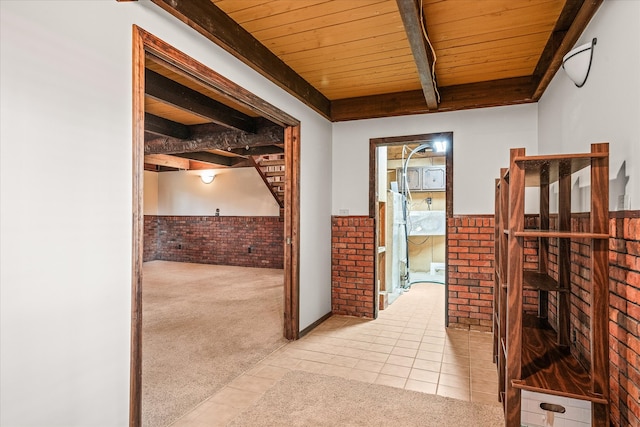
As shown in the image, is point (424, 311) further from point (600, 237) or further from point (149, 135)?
point (149, 135)

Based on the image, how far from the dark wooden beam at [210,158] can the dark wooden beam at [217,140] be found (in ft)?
→ 5.39

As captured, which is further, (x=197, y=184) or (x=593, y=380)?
(x=197, y=184)

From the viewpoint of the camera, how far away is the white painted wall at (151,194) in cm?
903

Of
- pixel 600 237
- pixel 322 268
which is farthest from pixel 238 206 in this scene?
pixel 600 237

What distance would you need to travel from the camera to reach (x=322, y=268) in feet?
13.3

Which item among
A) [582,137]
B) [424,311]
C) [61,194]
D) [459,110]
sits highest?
[459,110]

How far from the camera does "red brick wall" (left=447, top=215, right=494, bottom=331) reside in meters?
3.70

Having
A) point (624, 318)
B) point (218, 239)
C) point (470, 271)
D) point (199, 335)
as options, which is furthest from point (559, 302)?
point (218, 239)

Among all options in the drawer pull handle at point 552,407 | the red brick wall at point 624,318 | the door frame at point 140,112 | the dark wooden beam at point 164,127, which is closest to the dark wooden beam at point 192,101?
the door frame at point 140,112

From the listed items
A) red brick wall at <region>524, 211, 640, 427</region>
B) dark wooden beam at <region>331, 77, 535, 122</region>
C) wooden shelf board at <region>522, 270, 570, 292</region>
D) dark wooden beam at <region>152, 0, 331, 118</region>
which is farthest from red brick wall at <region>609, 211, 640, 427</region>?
dark wooden beam at <region>152, 0, 331, 118</region>

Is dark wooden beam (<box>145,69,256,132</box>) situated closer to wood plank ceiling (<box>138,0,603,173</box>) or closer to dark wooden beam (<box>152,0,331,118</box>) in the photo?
wood plank ceiling (<box>138,0,603,173</box>)

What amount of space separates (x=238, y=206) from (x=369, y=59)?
19.6ft

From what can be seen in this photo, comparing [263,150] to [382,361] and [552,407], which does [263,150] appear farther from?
[552,407]

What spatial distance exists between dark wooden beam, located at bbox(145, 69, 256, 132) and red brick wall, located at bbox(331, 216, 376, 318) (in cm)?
172
